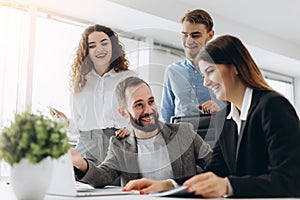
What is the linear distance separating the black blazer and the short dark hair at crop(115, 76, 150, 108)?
40 cm

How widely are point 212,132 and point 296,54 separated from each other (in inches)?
118

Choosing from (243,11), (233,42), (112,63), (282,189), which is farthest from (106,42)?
(243,11)

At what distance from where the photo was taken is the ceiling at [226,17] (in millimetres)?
2500

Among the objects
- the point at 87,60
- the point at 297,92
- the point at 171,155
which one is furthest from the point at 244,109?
the point at 297,92

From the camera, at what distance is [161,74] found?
137 centimetres

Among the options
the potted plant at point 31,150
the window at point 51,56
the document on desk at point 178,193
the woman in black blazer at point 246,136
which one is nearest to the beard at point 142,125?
the woman in black blazer at point 246,136

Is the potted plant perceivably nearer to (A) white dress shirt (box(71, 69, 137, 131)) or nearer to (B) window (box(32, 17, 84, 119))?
(A) white dress shirt (box(71, 69, 137, 131))

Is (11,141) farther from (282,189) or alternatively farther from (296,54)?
(296,54)

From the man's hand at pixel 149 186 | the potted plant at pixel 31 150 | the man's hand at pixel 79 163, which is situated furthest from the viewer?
the man's hand at pixel 79 163

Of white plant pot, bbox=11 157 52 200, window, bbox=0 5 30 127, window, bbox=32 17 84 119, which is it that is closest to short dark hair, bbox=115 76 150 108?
white plant pot, bbox=11 157 52 200

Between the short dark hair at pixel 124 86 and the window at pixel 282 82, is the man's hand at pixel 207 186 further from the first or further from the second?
the window at pixel 282 82

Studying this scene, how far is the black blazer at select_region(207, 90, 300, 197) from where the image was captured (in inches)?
33.1

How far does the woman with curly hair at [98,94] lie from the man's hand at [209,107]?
0.85 feet

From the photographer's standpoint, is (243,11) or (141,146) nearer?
(141,146)
